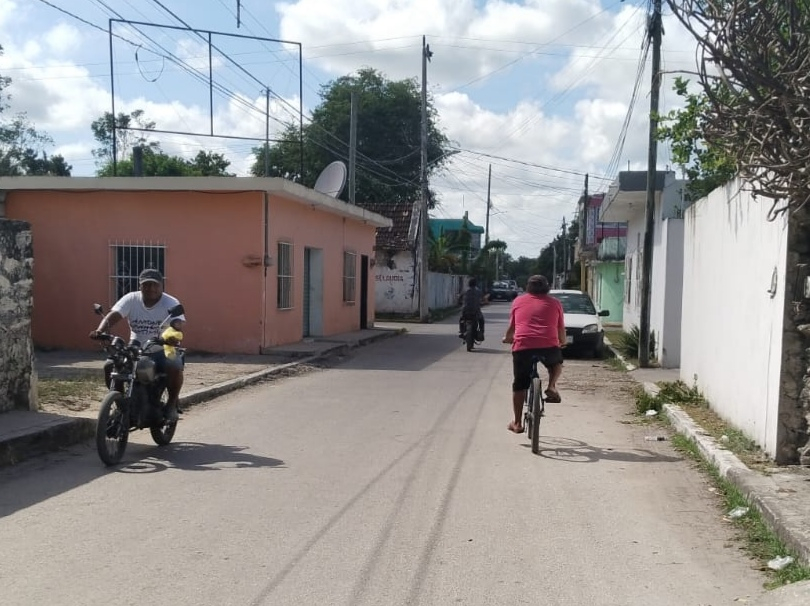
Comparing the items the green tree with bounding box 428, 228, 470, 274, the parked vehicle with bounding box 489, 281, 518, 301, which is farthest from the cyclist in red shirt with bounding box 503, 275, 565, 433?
the parked vehicle with bounding box 489, 281, 518, 301

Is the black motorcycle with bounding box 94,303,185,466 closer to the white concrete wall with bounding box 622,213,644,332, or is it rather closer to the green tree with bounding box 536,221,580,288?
the white concrete wall with bounding box 622,213,644,332

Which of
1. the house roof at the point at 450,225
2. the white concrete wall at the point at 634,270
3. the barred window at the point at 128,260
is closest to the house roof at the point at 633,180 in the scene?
the white concrete wall at the point at 634,270

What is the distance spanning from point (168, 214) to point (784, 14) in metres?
13.6

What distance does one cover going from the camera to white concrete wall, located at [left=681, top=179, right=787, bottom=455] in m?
7.84

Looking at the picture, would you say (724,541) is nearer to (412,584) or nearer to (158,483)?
(412,584)

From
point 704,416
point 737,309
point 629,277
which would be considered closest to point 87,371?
point 704,416

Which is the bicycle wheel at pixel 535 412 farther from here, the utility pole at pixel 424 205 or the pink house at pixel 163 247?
the utility pole at pixel 424 205

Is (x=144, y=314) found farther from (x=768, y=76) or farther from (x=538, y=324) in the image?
(x=768, y=76)

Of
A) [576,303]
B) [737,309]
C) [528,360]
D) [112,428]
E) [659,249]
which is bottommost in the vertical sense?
[112,428]

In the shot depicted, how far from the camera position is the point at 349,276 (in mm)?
25469

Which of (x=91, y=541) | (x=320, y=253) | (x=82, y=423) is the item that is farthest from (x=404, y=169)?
(x=91, y=541)

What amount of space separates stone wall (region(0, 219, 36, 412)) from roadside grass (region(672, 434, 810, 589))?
7.00 m

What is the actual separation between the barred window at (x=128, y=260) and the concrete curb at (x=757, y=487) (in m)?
11.6

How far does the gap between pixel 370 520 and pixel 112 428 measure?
2928 mm
